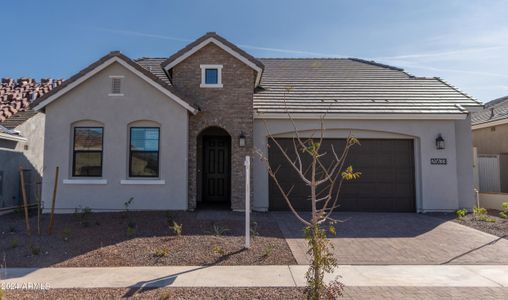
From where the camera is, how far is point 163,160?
11.7m

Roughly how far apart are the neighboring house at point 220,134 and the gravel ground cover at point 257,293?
6.08 metres

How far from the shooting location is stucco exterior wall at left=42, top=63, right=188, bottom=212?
11633mm

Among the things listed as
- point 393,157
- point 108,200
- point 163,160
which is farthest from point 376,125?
point 108,200

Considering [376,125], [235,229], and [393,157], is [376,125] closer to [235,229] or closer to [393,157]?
[393,157]

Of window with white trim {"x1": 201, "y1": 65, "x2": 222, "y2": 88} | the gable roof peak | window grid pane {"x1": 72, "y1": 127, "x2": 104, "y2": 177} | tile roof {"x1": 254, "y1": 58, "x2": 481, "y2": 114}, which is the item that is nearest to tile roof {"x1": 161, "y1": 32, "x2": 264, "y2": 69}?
the gable roof peak

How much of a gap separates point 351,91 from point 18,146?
531 inches

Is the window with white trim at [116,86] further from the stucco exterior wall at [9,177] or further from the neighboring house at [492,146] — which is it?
the neighboring house at [492,146]

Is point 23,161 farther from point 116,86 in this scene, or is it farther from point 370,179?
point 370,179

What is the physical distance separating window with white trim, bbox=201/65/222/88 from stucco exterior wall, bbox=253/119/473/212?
6.60 feet

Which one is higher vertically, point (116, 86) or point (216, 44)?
point (216, 44)

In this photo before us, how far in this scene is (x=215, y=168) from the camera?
565 inches

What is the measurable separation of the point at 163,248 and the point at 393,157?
9188 millimetres

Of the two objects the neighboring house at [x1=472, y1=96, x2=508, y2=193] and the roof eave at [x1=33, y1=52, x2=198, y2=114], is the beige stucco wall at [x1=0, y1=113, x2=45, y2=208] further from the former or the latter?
the neighboring house at [x1=472, y1=96, x2=508, y2=193]

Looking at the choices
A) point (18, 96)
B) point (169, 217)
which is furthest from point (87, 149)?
point (18, 96)
